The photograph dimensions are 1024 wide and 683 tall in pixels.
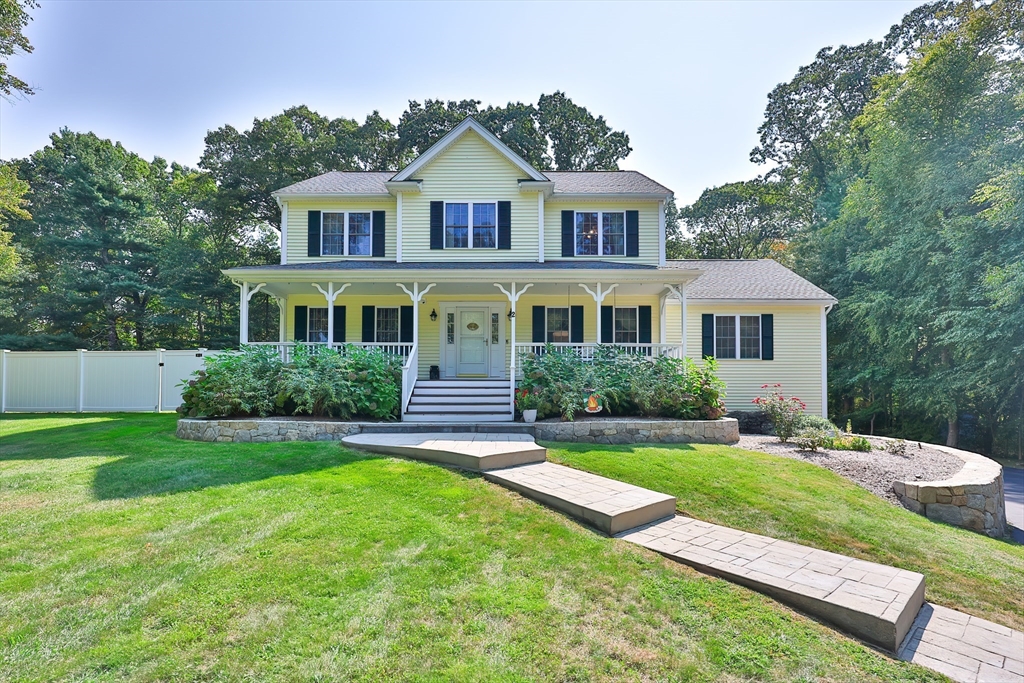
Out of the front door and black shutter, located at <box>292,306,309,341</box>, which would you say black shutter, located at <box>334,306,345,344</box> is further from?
the front door

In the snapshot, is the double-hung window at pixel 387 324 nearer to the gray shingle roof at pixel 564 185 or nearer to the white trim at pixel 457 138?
the gray shingle roof at pixel 564 185

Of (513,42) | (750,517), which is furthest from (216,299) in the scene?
(750,517)

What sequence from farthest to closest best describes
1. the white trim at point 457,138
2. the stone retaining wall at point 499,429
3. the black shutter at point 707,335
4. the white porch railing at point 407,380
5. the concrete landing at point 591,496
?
the black shutter at point 707,335
the white trim at point 457,138
the white porch railing at point 407,380
the stone retaining wall at point 499,429
the concrete landing at point 591,496

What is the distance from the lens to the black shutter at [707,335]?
13.8 meters

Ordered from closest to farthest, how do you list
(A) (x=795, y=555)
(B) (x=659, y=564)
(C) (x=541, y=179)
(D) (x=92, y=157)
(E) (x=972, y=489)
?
(B) (x=659, y=564) → (A) (x=795, y=555) → (E) (x=972, y=489) → (C) (x=541, y=179) → (D) (x=92, y=157)

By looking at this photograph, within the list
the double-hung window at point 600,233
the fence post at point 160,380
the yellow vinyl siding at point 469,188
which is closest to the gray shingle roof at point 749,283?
the double-hung window at point 600,233

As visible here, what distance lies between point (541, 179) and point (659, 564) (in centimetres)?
1103

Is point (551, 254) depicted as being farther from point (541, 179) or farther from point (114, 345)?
point (114, 345)

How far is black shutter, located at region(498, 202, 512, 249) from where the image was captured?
13164 mm

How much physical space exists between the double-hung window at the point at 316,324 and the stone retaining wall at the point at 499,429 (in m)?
5.02

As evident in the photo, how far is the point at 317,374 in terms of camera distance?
30.3 ft

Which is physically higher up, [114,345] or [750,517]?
[114,345]

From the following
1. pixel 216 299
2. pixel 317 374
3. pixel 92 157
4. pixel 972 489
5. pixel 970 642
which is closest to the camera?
pixel 970 642

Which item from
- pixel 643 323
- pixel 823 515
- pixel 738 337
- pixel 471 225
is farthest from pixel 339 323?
pixel 823 515
